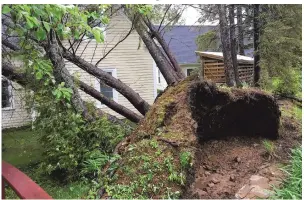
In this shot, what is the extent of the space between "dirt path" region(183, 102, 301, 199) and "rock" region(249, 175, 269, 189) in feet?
0.11

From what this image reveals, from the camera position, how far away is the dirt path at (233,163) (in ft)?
6.86

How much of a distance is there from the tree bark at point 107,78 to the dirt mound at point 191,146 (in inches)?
45.9

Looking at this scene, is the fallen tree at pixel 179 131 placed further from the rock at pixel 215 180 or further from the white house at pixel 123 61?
the white house at pixel 123 61

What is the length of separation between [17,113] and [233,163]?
2092 mm

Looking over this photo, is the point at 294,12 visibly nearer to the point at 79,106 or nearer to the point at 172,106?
the point at 172,106

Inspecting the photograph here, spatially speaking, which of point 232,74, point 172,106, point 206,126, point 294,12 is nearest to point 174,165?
point 172,106

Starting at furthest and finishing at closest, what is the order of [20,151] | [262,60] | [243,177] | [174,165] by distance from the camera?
[262,60] < [20,151] < [243,177] < [174,165]

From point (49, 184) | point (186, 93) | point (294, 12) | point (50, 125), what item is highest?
point (294, 12)

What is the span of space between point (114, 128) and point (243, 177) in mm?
1246

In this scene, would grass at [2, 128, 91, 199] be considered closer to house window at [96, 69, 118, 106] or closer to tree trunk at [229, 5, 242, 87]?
house window at [96, 69, 118, 106]

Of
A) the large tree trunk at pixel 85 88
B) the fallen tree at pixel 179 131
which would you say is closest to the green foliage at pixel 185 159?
the fallen tree at pixel 179 131

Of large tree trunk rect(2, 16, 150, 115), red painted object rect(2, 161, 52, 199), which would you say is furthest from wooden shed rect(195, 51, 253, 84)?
red painted object rect(2, 161, 52, 199)

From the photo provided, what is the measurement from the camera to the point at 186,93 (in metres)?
2.33

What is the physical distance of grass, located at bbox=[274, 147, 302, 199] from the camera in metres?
1.80
